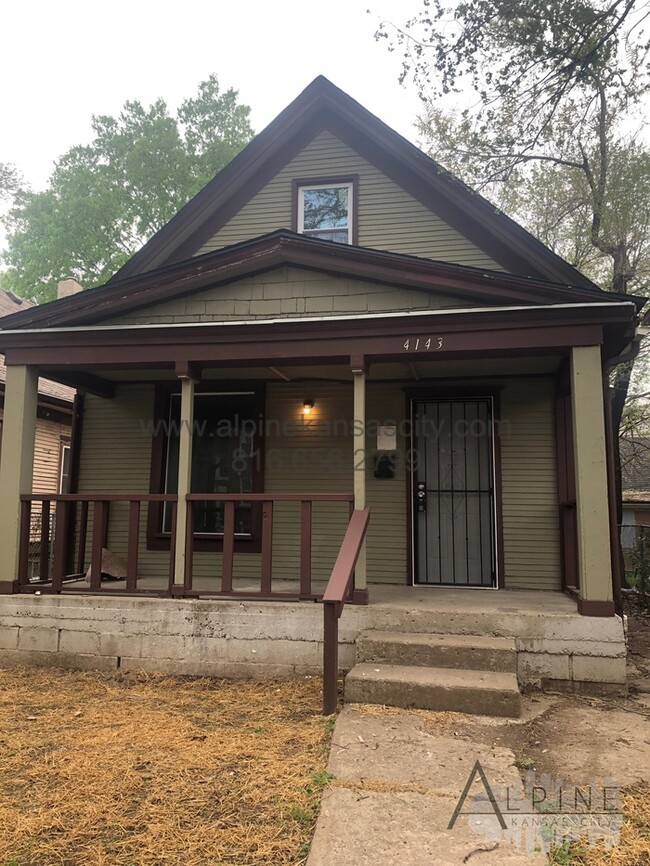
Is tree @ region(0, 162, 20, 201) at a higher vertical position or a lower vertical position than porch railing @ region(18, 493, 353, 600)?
higher

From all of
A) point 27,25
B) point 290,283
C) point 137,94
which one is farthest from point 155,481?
point 137,94

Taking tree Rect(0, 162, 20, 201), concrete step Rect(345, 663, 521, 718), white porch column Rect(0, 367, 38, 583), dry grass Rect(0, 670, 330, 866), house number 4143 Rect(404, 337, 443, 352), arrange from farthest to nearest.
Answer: tree Rect(0, 162, 20, 201) → white porch column Rect(0, 367, 38, 583) → house number 4143 Rect(404, 337, 443, 352) → concrete step Rect(345, 663, 521, 718) → dry grass Rect(0, 670, 330, 866)

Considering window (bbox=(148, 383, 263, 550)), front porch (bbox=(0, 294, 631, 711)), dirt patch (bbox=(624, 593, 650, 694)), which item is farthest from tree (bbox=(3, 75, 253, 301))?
dirt patch (bbox=(624, 593, 650, 694))

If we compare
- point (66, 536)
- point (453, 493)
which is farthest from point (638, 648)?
point (66, 536)

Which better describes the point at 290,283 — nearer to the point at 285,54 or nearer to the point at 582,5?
the point at 582,5

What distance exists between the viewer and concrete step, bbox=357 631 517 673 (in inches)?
170

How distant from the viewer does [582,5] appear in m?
5.37

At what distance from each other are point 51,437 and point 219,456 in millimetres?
6195

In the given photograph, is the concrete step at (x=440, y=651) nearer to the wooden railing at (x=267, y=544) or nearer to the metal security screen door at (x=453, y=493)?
the wooden railing at (x=267, y=544)

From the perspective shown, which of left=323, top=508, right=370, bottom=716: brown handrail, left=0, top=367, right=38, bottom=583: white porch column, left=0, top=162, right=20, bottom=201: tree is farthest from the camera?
left=0, top=162, right=20, bottom=201: tree

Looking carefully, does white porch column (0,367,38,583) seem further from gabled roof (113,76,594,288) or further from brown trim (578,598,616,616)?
brown trim (578,598,616,616)

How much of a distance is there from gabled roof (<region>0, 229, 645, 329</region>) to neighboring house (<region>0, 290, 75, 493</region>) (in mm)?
5492

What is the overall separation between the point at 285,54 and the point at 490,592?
15175 millimetres

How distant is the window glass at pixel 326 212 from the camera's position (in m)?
7.32
